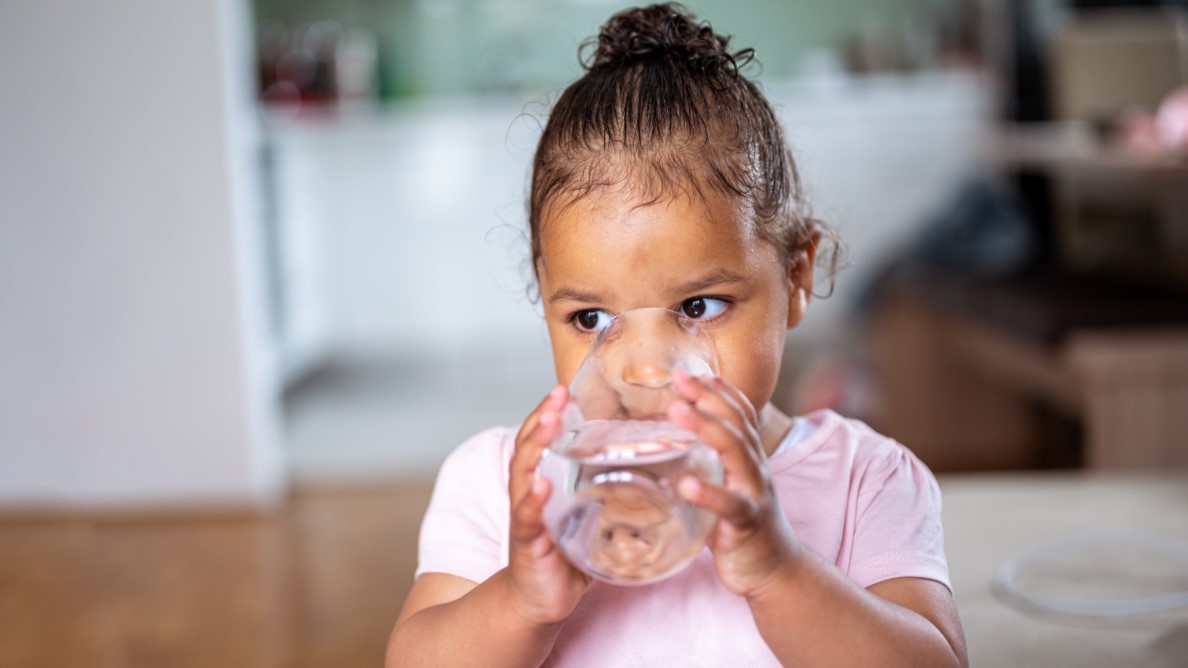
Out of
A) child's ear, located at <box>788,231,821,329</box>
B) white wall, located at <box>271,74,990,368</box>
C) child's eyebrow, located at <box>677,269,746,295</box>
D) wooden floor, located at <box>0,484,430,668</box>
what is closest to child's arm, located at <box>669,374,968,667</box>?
child's eyebrow, located at <box>677,269,746,295</box>

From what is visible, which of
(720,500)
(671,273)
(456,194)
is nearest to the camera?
(720,500)

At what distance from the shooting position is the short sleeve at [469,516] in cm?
88

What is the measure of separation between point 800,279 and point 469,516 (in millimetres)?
303

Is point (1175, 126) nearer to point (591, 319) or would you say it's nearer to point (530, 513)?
point (591, 319)

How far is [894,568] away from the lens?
0.81 meters

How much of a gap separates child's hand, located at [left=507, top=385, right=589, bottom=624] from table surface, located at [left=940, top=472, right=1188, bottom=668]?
0.42 m

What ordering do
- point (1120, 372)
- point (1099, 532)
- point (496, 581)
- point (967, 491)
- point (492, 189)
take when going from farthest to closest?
1. point (492, 189)
2. point (1120, 372)
3. point (967, 491)
4. point (1099, 532)
5. point (496, 581)

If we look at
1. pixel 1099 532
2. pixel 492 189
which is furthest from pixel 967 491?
pixel 492 189

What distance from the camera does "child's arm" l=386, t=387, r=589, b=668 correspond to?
68cm

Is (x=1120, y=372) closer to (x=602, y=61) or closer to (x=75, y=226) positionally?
(x=602, y=61)

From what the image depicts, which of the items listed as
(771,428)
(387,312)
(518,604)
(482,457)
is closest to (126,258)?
(387,312)

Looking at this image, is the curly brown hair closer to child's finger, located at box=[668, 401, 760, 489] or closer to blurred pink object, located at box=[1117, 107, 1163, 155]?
child's finger, located at box=[668, 401, 760, 489]

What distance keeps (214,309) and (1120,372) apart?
191cm

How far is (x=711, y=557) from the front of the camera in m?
0.84
